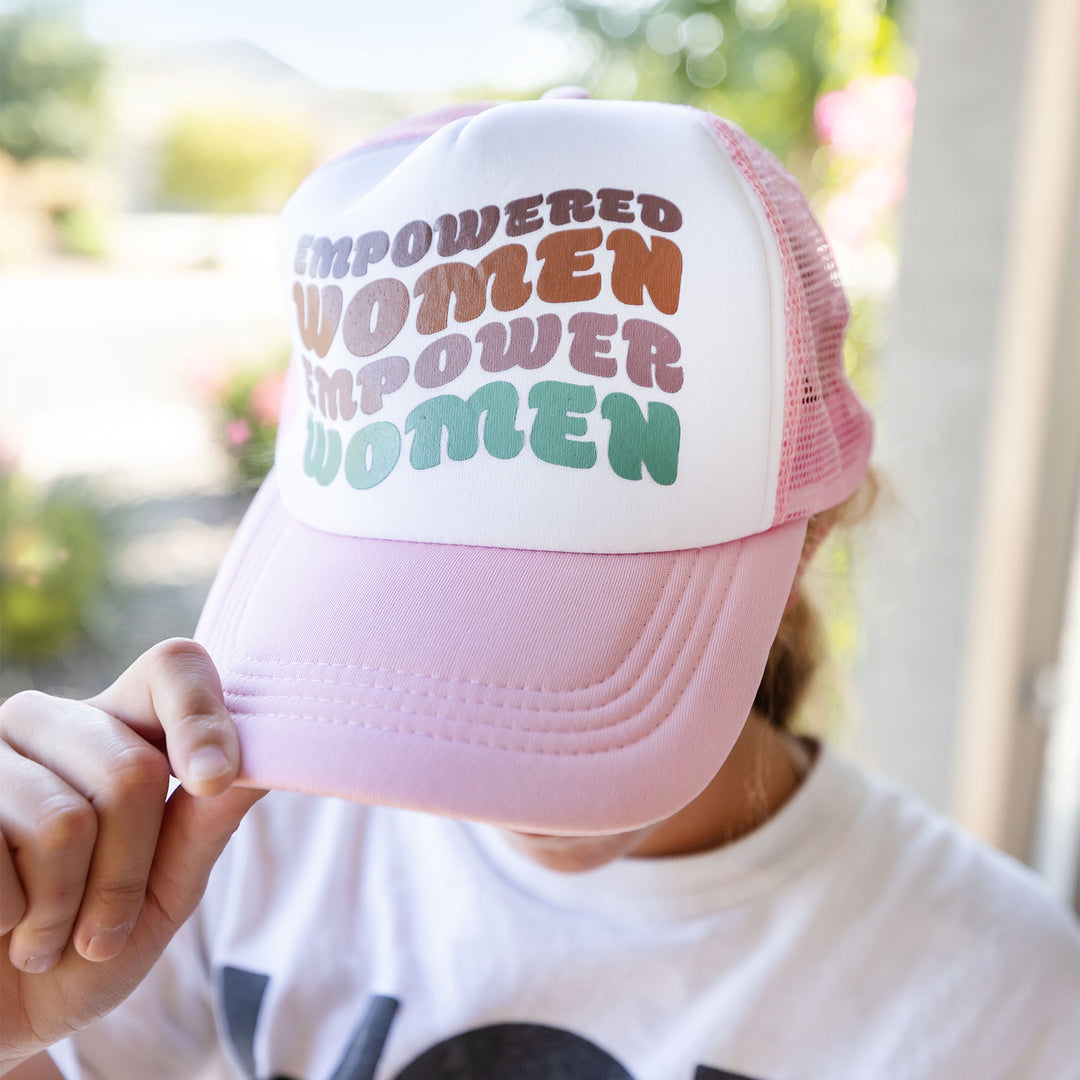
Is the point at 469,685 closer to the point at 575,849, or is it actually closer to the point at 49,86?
the point at 575,849

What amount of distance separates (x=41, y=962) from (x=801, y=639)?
0.53 meters

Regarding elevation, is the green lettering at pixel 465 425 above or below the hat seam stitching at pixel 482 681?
above

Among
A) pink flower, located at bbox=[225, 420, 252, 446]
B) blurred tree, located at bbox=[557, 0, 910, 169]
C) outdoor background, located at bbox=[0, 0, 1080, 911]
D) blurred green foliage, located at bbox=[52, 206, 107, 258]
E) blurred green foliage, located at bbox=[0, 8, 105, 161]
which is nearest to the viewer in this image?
pink flower, located at bbox=[225, 420, 252, 446]

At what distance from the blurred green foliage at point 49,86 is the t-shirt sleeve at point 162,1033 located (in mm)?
997

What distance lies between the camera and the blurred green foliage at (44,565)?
1.09 metres

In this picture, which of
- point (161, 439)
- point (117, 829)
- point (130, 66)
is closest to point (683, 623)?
point (117, 829)

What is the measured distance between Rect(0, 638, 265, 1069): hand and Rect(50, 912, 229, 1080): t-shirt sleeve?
0.14 metres

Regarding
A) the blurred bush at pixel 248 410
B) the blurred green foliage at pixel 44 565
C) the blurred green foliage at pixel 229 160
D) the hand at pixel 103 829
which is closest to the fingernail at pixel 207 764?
the hand at pixel 103 829

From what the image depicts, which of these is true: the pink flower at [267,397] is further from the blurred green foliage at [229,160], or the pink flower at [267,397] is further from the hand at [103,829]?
the hand at [103,829]

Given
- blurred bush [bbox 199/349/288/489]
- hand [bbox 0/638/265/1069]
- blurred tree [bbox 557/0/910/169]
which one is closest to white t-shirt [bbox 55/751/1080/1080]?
hand [bbox 0/638/265/1069]

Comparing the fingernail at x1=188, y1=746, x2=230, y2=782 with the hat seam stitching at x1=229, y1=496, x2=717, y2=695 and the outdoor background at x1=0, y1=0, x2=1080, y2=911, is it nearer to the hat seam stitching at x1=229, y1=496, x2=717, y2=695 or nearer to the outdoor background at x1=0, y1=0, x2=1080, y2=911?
the hat seam stitching at x1=229, y1=496, x2=717, y2=695

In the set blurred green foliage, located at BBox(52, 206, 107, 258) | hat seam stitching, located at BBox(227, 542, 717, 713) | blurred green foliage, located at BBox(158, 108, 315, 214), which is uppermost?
blurred green foliage, located at BBox(158, 108, 315, 214)

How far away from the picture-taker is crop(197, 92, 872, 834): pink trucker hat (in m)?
0.50

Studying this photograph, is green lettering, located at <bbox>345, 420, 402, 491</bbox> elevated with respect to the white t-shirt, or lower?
elevated
